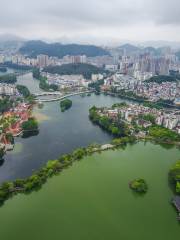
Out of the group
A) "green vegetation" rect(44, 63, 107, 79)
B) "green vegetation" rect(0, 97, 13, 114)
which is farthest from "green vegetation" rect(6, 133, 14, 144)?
"green vegetation" rect(44, 63, 107, 79)

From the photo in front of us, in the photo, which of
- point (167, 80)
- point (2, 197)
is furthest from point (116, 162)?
point (167, 80)

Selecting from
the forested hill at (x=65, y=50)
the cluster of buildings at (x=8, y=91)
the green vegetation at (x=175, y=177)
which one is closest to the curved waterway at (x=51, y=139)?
the cluster of buildings at (x=8, y=91)

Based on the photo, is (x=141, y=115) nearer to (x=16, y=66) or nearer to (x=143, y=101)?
(x=143, y=101)

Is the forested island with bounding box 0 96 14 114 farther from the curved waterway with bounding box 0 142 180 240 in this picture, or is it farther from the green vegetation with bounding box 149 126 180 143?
the green vegetation with bounding box 149 126 180 143

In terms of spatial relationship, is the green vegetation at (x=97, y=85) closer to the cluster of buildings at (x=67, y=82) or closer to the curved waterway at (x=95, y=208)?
the cluster of buildings at (x=67, y=82)

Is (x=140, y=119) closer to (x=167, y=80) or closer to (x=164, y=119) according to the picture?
(x=164, y=119)
